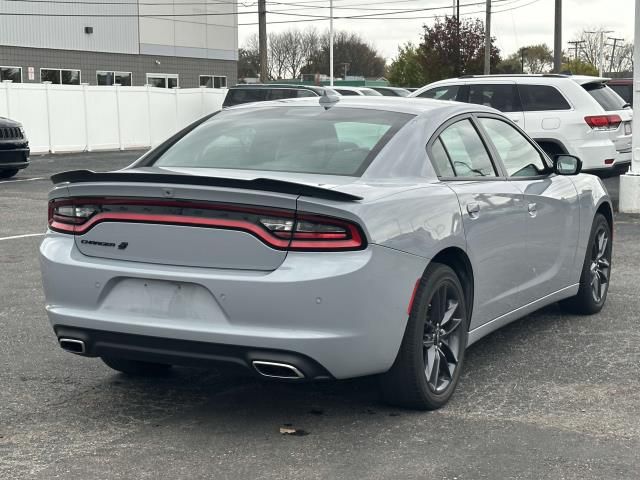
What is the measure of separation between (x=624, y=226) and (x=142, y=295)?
9.15 m

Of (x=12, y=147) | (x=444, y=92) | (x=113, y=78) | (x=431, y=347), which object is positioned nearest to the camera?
(x=431, y=347)

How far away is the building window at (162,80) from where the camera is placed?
161ft

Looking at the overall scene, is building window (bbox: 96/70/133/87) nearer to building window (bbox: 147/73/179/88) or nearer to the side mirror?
building window (bbox: 147/73/179/88)

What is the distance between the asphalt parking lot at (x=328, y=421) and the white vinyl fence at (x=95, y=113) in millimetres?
22013

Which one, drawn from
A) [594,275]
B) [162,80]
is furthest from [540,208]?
[162,80]

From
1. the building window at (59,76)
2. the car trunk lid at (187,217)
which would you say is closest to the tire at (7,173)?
the car trunk lid at (187,217)

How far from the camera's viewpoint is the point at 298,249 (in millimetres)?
4605

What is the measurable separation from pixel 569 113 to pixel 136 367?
10.5m

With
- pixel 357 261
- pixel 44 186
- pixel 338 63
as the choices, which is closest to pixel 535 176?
pixel 357 261

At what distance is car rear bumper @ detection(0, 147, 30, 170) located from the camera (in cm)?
1870

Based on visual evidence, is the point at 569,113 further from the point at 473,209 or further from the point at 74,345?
the point at 74,345

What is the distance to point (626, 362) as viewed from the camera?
623 cm

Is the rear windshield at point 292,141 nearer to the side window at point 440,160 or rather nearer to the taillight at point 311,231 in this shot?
the side window at point 440,160

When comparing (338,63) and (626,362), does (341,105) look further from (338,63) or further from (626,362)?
(338,63)
